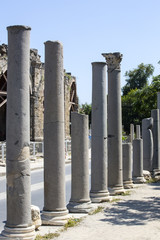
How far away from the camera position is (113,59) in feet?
45.8

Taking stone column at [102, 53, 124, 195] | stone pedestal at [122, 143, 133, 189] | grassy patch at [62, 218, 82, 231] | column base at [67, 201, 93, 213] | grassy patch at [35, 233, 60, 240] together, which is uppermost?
stone column at [102, 53, 124, 195]

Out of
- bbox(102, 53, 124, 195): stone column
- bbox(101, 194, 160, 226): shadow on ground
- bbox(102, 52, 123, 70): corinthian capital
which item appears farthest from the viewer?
bbox(102, 52, 123, 70): corinthian capital

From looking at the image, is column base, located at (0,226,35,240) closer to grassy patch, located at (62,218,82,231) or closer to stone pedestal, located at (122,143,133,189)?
grassy patch, located at (62,218,82,231)

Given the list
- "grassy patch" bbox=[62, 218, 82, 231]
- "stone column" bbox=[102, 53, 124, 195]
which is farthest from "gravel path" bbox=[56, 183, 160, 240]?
"stone column" bbox=[102, 53, 124, 195]

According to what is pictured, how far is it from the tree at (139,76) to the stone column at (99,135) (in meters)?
54.5

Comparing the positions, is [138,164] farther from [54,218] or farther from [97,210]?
[54,218]

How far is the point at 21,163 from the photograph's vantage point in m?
7.50

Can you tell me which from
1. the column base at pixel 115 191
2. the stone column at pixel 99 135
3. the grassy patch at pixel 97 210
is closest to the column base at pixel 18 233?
the grassy patch at pixel 97 210

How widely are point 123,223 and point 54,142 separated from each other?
2363mm

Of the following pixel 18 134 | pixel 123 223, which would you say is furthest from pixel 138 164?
pixel 18 134

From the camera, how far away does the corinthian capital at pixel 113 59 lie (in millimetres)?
13875

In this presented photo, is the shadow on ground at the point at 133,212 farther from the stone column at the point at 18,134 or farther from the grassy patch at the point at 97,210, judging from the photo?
the stone column at the point at 18,134

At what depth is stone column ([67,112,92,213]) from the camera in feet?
34.0

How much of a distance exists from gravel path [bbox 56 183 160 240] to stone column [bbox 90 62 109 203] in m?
0.59
